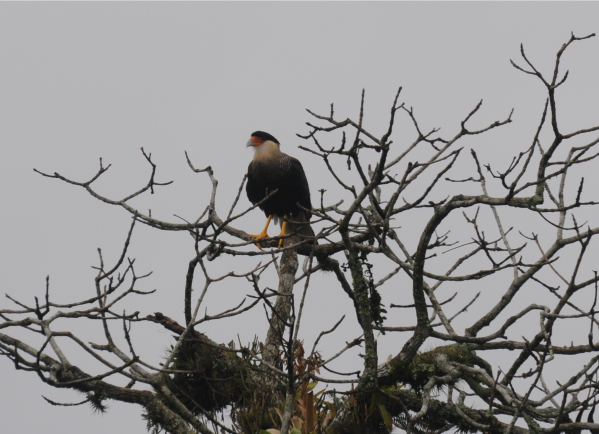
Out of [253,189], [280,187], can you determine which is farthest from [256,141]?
[280,187]

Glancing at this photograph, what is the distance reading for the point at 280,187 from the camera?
690cm

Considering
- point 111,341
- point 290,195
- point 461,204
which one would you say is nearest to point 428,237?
point 461,204

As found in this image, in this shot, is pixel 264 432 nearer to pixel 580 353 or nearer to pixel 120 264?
pixel 120 264

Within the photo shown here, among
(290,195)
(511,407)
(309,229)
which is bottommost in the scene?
(511,407)

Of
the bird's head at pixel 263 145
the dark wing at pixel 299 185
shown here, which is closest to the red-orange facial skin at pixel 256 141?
the bird's head at pixel 263 145

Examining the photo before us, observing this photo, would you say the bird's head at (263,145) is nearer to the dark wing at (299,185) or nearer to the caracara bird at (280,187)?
the caracara bird at (280,187)

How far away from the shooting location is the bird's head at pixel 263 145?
23.8 feet

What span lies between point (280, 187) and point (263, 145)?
0.78 metres

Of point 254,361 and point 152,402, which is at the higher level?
point 254,361

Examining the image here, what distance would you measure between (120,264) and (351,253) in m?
1.45

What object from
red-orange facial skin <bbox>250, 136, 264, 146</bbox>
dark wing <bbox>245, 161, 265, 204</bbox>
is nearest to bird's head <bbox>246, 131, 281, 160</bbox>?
red-orange facial skin <bbox>250, 136, 264, 146</bbox>

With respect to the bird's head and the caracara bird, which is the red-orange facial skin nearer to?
the bird's head

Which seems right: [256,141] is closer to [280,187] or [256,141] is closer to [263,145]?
[263,145]

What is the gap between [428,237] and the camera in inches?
131
